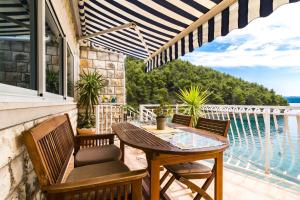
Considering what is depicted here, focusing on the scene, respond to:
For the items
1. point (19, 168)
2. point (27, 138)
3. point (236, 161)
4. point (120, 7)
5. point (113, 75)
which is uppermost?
point (120, 7)

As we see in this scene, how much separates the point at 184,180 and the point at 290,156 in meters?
2.43

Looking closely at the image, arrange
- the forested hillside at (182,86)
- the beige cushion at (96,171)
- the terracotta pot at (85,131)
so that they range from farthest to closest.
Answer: the forested hillside at (182,86), the terracotta pot at (85,131), the beige cushion at (96,171)

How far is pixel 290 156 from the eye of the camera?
339cm

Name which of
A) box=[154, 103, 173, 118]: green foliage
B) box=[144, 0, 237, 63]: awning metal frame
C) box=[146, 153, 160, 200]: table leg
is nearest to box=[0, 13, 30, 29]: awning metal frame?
box=[146, 153, 160, 200]: table leg

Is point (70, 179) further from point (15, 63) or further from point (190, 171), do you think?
point (190, 171)

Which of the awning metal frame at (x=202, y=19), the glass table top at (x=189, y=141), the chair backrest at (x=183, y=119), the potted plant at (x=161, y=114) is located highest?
the awning metal frame at (x=202, y=19)

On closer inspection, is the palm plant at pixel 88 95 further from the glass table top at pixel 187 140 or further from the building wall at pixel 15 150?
the building wall at pixel 15 150

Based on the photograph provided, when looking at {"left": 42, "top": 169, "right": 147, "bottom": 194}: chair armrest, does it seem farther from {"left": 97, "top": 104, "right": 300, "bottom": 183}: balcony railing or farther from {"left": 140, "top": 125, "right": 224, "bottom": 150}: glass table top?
{"left": 97, "top": 104, "right": 300, "bottom": 183}: balcony railing

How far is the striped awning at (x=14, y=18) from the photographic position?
1.22 m

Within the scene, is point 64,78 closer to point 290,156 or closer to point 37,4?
point 37,4

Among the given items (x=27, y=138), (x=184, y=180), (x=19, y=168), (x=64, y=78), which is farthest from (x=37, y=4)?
(x=184, y=180)

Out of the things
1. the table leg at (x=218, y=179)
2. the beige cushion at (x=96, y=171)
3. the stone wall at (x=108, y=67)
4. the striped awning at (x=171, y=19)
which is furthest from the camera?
the stone wall at (x=108, y=67)

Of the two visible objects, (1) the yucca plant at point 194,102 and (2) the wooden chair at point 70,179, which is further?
(1) the yucca plant at point 194,102

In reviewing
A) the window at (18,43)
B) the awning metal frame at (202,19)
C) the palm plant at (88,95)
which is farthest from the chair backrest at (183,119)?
the palm plant at (88,95)
